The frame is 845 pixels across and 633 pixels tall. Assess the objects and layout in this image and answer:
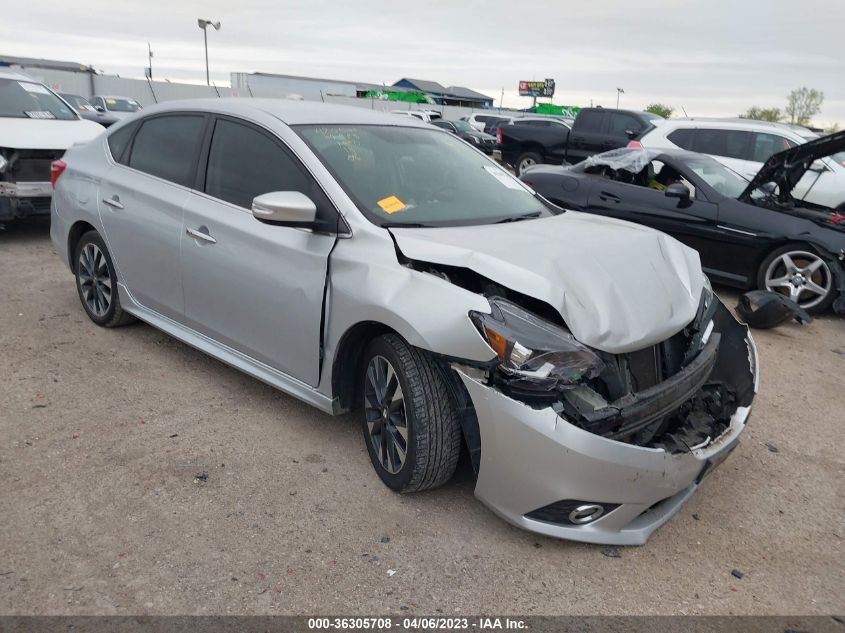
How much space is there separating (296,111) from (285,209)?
106 centimetres

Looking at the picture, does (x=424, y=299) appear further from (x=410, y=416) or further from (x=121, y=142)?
(x=121, y=142)

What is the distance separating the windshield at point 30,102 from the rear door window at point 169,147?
477cm

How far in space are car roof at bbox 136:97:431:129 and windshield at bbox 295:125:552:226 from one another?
3.5 inches

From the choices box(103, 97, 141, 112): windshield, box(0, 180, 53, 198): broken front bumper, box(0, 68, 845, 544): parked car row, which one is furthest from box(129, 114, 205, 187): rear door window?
box(103, 97, 141, 112): windshield

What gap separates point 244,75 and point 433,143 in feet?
167

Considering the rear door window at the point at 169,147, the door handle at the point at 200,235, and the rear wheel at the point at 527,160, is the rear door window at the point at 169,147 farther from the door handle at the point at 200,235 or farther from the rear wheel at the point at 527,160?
the rear wheel at the point at 527,160

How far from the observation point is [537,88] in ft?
220

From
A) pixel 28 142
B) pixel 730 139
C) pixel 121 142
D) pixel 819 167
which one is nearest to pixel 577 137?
pixel 730 139

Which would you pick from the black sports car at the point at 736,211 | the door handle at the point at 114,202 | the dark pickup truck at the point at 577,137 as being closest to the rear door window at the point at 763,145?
the black sports car at the point at 736,211

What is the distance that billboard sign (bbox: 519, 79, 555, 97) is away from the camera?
65.5 meters

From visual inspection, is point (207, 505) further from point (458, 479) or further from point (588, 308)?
point (588, 308)

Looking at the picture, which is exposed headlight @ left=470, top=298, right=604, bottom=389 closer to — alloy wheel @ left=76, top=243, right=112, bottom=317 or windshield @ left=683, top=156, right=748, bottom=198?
alloy wheel @ left=76, top=243, right=112, bottom=317

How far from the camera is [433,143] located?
4102 mm

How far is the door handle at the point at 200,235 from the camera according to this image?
12.2ft
